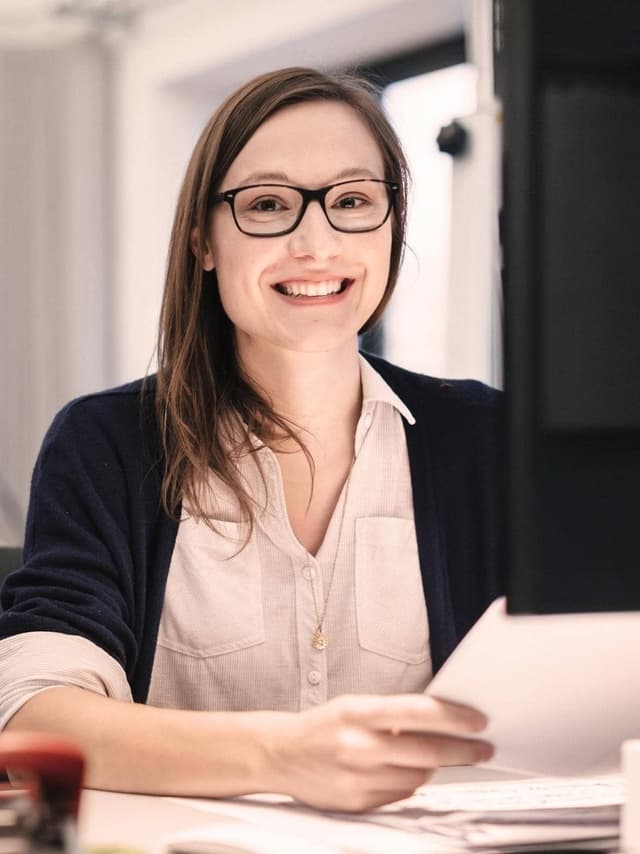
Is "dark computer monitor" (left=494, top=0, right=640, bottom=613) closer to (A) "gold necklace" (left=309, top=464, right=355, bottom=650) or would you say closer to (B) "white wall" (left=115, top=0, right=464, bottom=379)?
(A) "gold necklace" (left=309, top=464, right=355, bottom=650)

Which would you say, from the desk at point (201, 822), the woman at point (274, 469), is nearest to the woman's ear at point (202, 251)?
the woman at point (274, 469)

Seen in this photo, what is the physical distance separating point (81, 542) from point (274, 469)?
26 centimetres

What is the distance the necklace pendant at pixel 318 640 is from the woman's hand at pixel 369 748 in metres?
0.48

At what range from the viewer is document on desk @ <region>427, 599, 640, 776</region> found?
62 centimetres

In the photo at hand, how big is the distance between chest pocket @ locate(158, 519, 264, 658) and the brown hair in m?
0.03

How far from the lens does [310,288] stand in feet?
4.60

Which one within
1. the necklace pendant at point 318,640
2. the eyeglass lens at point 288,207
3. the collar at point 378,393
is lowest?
the necklace pendant at point 318,640

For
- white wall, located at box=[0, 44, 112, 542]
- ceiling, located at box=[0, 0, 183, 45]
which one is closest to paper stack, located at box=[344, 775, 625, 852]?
white wall, located at box=[0, 44, 112, 542]

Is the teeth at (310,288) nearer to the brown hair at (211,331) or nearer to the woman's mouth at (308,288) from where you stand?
the woman's mouth at (308,288)

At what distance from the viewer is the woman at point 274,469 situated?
4.29 ft

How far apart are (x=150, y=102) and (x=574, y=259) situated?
4.25 metres

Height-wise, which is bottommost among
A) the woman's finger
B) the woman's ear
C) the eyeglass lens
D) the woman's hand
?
the woman's hand

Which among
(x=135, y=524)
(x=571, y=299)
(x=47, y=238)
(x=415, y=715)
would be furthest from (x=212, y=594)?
(x=47, y=238)

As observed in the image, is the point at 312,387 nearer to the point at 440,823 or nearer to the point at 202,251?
the point at 202,251
